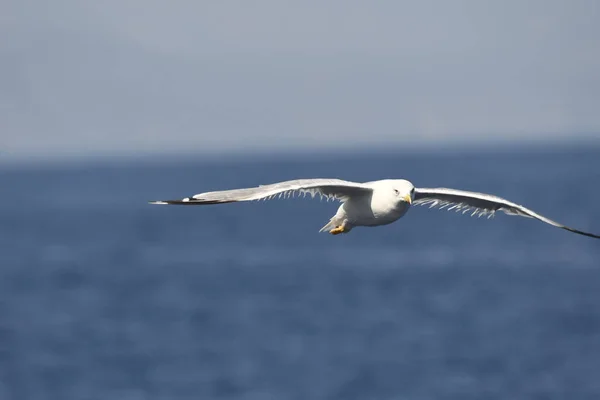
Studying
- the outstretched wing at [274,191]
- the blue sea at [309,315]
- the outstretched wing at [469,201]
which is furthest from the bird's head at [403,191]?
the blue sea at [309,315]

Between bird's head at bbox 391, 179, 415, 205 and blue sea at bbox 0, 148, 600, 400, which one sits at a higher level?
bird's head at bbox 391, 179, 415, 205

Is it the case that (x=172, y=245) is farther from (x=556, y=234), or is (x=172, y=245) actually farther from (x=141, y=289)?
(x=556, y=234)

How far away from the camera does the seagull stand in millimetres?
21594

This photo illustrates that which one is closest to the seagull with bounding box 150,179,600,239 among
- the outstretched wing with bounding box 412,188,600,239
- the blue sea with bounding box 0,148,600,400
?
the outstretched wing with bounding box 412,188,600,239

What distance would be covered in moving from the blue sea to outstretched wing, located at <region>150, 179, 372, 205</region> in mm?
35188

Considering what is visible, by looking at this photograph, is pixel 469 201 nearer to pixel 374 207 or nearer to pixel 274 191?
pixel 374 207

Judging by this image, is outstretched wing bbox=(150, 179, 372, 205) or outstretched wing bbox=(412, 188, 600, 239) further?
→ outstretched wing bbox=(412, 188, 600, 239)

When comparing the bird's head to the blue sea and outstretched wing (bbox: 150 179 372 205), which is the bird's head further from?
the blue sea

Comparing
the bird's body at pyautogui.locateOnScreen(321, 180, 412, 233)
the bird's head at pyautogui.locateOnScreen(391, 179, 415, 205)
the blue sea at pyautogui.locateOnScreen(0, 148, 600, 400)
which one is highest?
the bird's head at pyautogui.locateOnScreen(391, 179, 415, 205)

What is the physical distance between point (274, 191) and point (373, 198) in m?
3.15

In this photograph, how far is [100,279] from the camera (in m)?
95.2

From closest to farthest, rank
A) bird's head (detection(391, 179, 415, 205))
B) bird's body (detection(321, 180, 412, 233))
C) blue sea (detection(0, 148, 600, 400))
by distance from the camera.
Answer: bird's head (detection(391, 179, 415, 205)) → bird's body (detection(321, 180, 412, 233)) → blue sea (detection(0, 148, 600, 400))

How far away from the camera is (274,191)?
21141mm

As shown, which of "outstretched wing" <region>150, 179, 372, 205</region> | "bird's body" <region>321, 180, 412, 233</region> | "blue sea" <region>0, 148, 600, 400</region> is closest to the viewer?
"outstretched wing" <region>150, 179, 372, 205</region>
